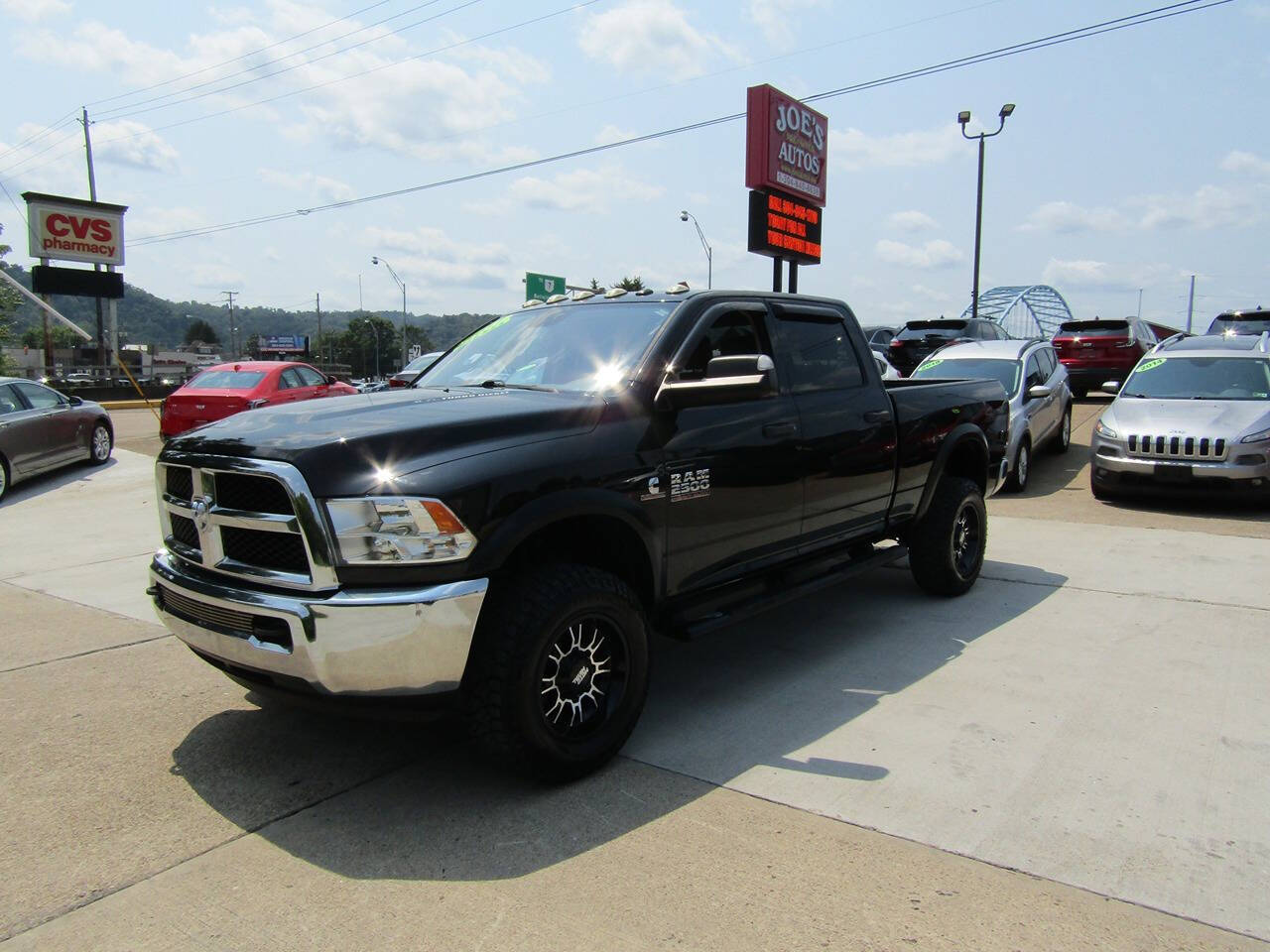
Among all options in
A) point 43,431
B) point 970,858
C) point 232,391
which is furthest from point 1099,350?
point 43,431

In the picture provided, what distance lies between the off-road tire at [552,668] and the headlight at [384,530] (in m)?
0.38

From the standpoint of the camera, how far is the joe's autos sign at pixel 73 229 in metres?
35.5

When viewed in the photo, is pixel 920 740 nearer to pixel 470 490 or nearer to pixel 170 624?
pixel 470 490

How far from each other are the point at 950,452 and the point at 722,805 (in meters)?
3.50

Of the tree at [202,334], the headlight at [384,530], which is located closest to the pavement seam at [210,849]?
the headlight at [384,530]

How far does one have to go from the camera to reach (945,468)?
631cm

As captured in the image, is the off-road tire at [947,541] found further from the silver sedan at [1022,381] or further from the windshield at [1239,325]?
the windshield at [1239,325]

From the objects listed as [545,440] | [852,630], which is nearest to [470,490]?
[545,440]

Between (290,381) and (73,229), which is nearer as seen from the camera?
(290,381)

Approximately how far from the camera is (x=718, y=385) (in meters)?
3.71

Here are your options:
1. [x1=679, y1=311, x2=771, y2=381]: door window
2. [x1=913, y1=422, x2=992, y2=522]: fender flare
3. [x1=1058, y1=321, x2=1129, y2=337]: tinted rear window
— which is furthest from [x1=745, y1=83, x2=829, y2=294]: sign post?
[x1=679, y1=311, x2=771, y2=381]: door window

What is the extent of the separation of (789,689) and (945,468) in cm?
269

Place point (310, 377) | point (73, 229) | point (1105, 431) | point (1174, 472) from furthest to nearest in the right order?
point (73, 229) → point (310, 377) → point (1105, 431) → point (1174, 472)

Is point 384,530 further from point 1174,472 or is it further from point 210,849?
point 1174,472
